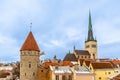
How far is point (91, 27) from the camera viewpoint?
146750mm

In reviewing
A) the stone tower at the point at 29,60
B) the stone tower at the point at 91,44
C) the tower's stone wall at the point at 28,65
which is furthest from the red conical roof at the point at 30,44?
the stone tower at the point at 91,44

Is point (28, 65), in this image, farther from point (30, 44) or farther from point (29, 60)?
point (30, 44)

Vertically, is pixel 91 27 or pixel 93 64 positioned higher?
pixel 91 27

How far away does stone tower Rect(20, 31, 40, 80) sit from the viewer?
196ft

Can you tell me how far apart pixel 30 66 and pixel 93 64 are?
14.5 metres

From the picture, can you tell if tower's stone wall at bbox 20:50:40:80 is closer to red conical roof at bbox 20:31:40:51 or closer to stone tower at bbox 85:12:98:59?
red conical roof at bbox 20:31:40:51

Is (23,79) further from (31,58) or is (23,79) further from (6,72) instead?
(6,72)

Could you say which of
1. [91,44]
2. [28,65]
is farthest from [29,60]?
[91,44]

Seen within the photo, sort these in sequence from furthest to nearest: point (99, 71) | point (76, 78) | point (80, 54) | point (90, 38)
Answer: point (90, 38), point (80, 54), point (99, 71), point (76, 78)

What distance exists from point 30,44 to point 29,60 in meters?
3.50

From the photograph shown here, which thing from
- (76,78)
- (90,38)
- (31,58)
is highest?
(90,38)

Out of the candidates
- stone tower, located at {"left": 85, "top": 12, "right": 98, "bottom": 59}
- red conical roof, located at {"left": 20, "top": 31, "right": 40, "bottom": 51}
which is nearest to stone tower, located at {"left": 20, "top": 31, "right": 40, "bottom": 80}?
red conical roof, located at {"left": 20, "top": 31, "right": 40, "bottom": 51}

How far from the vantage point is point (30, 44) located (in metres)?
60.9

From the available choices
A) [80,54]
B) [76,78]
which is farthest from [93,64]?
[80,54]
